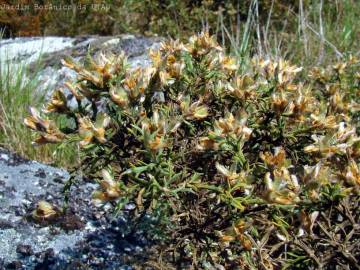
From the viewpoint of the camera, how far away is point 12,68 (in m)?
3.79

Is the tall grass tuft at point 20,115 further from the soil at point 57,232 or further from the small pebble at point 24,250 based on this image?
the small pebble at point 24,250

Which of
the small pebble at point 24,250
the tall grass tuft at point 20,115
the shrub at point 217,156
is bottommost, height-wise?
the small pebble at point 24,250

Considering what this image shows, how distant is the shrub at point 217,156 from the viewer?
1.46 m

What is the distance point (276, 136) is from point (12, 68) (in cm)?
245

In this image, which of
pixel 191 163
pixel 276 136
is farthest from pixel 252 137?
pixel 191 163

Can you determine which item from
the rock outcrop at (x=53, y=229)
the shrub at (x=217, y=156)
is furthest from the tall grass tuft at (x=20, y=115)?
the shrub at (x=217, y=156)

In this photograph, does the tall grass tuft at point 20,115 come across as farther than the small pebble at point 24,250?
Yes

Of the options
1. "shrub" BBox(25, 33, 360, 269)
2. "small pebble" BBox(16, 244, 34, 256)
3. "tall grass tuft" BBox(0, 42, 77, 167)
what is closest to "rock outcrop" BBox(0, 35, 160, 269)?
"small pebble" BBox(16, 244, 34, 256)

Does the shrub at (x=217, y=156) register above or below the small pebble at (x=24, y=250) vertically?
above

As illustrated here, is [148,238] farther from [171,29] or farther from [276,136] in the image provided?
[171,29]

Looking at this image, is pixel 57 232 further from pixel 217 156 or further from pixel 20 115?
pixel 20 115

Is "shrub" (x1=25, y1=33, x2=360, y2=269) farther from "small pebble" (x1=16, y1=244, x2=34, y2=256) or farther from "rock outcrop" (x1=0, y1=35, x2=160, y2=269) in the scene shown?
"small pebble" (x1=16, y1=244, x2=34, y2=256)

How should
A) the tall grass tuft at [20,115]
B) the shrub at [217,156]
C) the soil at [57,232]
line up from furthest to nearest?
the tall grass tuft at [20,115] → the soil at [57,232] → the shrub at [217,156]

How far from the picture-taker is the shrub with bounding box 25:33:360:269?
1.46 meters
